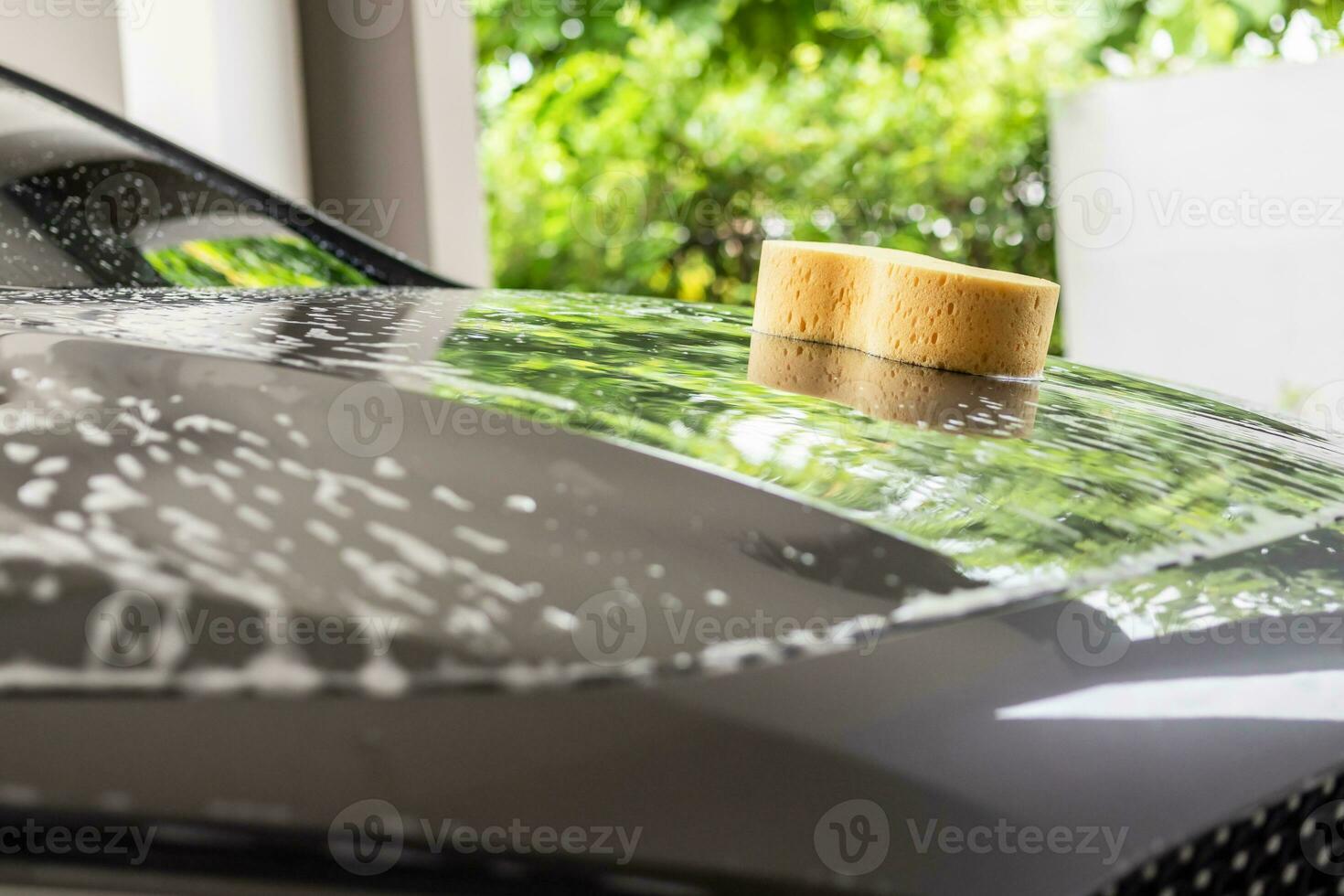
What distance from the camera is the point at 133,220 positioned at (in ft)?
2.99

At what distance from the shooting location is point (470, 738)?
0.28m

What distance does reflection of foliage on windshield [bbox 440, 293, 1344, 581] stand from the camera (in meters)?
0.37

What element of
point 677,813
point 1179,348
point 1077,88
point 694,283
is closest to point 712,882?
point 677,813

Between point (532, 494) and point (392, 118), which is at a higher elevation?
point (392, 118)

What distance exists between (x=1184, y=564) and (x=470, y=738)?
0.84 ft

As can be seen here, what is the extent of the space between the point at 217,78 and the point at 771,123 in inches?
140
